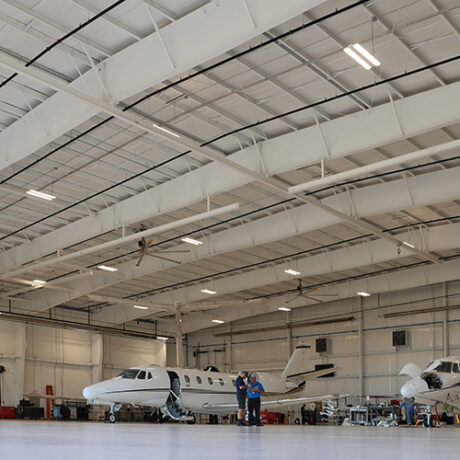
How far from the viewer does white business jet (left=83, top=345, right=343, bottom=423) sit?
2641 centimetres

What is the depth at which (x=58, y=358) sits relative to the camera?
1676 inches

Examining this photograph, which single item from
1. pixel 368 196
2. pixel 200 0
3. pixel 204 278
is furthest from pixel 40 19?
pixel 204 278

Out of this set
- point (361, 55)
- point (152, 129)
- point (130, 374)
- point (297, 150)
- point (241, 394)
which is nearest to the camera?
point (361, 55)

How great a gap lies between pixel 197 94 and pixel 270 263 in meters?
18.2

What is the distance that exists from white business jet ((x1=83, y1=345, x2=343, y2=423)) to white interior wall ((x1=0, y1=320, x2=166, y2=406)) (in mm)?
14149

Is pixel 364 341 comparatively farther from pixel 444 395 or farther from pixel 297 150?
pixel 297 150

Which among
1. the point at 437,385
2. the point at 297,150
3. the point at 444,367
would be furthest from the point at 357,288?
the point at 297,150

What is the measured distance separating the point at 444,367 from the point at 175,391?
11.6 metres

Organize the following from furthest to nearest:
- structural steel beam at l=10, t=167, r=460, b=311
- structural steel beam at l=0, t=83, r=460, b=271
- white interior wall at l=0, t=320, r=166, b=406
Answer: white interior wall at l=0, t=320, r=166, b=406 < structural steel beam at l=10, t=167, r=460, b=311 < structural steel beam at l=0, t=83, r=460, b=271

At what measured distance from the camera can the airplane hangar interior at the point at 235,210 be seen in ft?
47.2

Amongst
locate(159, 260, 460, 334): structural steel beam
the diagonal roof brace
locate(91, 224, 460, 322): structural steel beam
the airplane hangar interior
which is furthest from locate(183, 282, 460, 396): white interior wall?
the diagonal roof brace

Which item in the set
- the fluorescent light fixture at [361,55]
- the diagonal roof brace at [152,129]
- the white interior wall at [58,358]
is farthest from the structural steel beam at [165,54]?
the white interior wall at [58,358]

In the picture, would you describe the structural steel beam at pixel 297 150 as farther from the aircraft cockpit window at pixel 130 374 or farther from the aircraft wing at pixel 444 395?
the aircraft wing at pixel 444 395

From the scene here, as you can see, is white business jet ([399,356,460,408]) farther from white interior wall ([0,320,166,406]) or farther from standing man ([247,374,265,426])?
white interior wall ([0,320,166,406])
